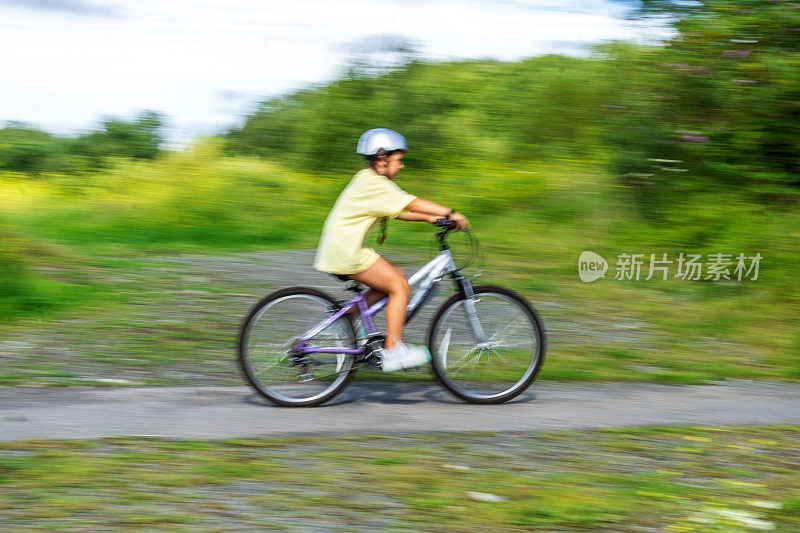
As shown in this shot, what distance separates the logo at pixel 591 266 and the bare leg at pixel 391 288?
5.24 meters

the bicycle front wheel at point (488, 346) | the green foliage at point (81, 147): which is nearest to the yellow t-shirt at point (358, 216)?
the bicycle front wheel at point (488, 346)

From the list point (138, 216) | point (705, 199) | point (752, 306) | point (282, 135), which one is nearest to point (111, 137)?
point (282, 135)

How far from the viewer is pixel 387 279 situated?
6.09 m

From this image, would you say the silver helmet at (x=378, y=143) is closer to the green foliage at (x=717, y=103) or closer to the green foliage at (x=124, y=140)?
the green foliage at (x=717, y=103)

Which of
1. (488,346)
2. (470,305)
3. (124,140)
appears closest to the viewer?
(470,305)

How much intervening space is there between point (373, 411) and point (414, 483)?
4.78 ft

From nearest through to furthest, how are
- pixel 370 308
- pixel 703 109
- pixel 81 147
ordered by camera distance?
1. pixel 370 308
2. pixel 703 109
3. pixel 81 147

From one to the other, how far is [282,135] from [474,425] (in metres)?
15.4

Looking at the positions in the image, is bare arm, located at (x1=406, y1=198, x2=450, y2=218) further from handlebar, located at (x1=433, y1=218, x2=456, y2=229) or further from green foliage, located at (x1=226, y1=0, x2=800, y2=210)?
green foliage, located at (x1=226, y1=0, x2=800, y2=210)

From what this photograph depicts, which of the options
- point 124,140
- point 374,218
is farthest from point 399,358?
point 124,140

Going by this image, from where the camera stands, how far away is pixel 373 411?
6164 mm

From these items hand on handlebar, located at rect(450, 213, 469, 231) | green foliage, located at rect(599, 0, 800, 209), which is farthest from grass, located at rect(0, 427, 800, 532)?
green foliage, located at rect(599, 0, 800, 209)

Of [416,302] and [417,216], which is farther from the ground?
[417,216]

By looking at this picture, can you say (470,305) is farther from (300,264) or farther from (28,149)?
(28,149)
